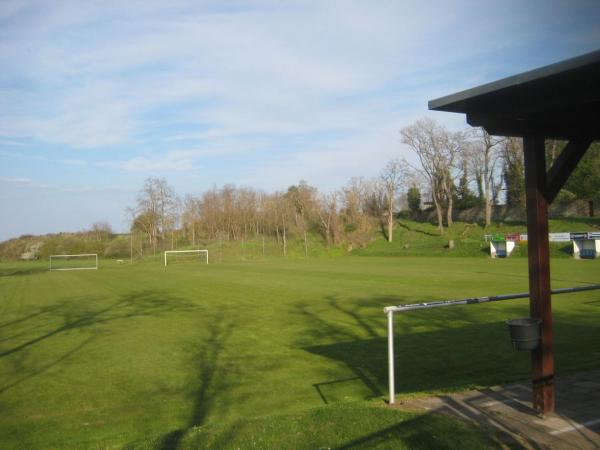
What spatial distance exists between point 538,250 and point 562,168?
33.6 inches

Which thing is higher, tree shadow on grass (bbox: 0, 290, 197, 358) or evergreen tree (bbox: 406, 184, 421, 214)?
evergreen tree (bbox: 406, 184, 421, 214)

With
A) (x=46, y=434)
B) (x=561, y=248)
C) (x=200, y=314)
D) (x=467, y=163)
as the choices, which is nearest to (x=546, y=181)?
(x=46, y=434)

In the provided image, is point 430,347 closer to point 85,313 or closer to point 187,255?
point 85,313

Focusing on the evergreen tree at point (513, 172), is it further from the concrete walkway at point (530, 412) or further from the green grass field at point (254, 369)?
the concrete walkway at point (530, 412)

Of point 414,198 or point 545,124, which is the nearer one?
point 545,124

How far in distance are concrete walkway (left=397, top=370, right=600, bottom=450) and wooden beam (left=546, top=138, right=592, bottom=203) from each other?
2.08 metres

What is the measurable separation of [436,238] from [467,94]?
52430mm

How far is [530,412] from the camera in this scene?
16.6 ft

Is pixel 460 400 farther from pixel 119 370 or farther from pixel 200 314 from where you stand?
pixel 200 314

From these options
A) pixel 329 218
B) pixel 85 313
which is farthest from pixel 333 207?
pixel 85 313

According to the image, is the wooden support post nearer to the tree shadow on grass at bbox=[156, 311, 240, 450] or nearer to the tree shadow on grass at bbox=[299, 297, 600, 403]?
the tree shadow on grass at bbox=[299, 297, 600, 403]

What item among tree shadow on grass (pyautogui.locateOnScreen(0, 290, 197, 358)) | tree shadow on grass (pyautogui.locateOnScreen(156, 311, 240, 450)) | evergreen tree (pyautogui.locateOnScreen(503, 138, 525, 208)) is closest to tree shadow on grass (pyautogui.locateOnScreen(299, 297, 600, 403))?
tree shadow on grass (pyautogui.locateOnScreen(156, 311, 240, 450))

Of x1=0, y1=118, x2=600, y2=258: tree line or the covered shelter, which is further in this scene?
x1=0, y1=118, x2=600, y2=258: tree line

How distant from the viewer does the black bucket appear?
5059mm
